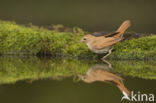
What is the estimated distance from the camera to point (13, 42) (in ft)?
33.1

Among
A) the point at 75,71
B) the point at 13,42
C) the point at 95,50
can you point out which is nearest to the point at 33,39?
the point at 13,42

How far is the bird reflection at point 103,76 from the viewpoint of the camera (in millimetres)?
6845

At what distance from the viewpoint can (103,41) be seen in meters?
9.19

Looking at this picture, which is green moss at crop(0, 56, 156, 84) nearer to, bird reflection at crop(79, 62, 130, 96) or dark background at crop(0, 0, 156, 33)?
bird reflection at crop(79, 62, 130, 96)

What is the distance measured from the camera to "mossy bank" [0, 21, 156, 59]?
31.0 ft

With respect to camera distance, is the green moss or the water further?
the green moss

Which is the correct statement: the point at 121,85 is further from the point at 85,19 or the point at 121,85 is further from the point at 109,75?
the point at 85,19

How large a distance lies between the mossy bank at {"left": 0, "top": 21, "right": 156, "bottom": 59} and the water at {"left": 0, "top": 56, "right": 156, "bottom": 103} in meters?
0.41

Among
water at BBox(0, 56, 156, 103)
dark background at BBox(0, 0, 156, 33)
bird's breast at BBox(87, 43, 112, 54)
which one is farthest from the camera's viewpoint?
dark background at BBox(0, 0, 156, 33)

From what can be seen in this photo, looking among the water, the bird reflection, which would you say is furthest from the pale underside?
the bird reflection

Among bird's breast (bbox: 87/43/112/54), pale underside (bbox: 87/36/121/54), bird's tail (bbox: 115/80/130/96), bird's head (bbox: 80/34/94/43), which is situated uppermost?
bird's head (bbox: 80/34/94/43)

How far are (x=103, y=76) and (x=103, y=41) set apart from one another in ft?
6.15

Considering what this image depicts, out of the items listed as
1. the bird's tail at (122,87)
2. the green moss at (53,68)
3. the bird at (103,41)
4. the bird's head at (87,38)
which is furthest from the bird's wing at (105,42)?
the bird's tail at (122,87)

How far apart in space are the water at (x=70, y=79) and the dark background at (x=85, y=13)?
515 centimetres
